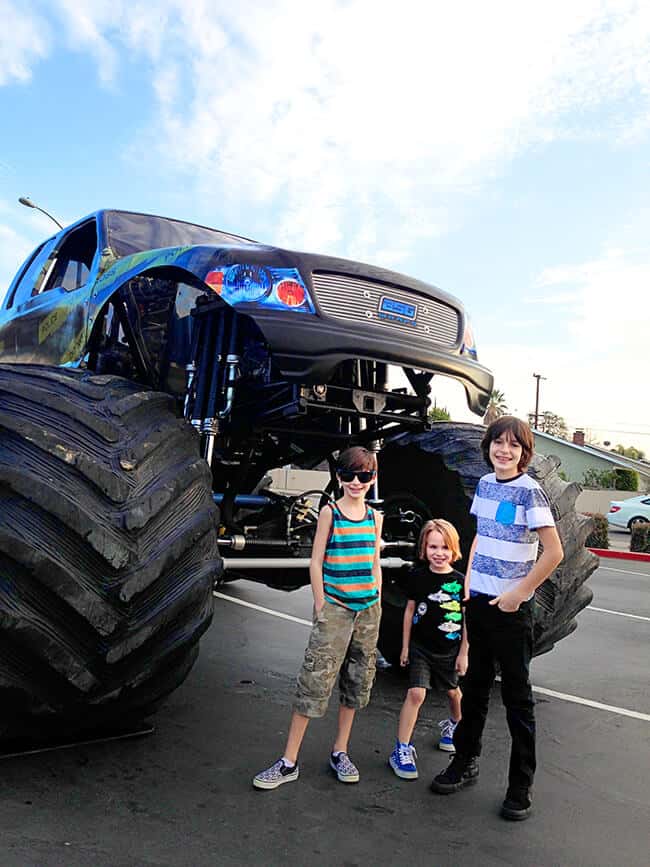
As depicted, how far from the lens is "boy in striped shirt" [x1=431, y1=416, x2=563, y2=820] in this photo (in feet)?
9.82

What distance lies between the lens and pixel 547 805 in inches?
115

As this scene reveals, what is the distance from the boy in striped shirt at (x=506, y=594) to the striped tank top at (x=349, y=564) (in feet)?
1.39

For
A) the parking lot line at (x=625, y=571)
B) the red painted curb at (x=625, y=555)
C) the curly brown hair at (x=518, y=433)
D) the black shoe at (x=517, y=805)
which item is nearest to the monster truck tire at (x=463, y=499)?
the curly brown hair at (x=518, y=433)

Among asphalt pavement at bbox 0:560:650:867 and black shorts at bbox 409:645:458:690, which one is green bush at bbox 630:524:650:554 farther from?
black shorts at bbox 409:645:458:690

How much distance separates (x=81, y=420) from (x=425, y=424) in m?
1.97

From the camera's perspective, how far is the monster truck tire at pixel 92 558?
2402mm

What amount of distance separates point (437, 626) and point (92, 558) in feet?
5.75

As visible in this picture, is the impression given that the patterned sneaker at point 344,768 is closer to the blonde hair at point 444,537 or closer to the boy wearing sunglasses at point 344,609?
the boy wearing sunglasses at point 344,609

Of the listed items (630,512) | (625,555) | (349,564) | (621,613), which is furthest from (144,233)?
(630,512)

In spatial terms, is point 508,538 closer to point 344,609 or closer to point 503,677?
point 503,677

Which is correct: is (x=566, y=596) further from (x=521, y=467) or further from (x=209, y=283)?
(x=209, y=283)

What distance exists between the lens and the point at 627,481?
42531mm

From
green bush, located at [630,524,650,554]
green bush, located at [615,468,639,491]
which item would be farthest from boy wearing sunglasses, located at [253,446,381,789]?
green bush, located at [615,468,639,491]

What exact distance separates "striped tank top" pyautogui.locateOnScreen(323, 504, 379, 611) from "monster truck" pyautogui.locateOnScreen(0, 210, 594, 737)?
0.53m
